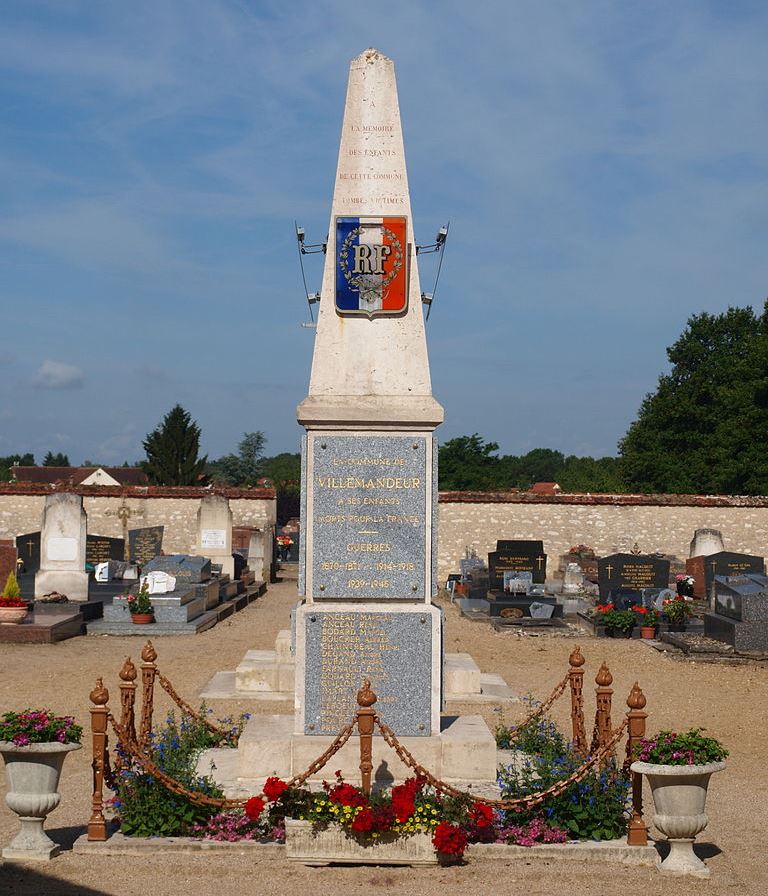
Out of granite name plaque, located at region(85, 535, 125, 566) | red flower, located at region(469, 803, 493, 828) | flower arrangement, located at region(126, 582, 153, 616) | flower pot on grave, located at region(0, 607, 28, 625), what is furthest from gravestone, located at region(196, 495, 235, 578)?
red flower, located at region(469, 803, 493, 828)

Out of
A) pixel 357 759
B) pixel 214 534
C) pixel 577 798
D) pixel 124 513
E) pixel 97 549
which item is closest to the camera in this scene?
pixel 577 798

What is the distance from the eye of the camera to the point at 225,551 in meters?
27.3

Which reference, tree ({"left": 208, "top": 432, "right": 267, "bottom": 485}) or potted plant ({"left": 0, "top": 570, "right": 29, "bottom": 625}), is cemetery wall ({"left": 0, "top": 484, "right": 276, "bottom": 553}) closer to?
potted plant ({"left": 0, "top": 570, "right": 29, "bottom": 625})

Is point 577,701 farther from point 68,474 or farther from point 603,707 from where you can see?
point 68,474

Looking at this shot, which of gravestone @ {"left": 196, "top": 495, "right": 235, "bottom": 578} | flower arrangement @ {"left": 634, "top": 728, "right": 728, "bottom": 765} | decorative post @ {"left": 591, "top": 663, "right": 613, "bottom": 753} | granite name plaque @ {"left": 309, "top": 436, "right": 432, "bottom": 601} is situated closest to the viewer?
flower arrangement @ {"left": 634, "top": 728, "right": 728, "bottom": 765}

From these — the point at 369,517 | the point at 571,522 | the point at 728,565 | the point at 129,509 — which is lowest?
the point at 728,565

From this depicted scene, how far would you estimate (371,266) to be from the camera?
333 inches

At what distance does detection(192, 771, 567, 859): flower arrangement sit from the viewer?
6961 mm

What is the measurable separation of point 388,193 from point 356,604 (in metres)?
3.26

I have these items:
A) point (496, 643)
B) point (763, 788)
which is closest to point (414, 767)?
point (763, 788)

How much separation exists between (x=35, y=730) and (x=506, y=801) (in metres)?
3.22

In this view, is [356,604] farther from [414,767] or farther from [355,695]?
[414,767]

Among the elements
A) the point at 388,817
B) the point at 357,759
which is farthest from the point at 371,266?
the point at 388,817

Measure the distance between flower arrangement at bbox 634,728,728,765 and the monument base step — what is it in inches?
48.3
